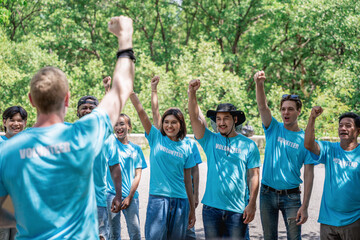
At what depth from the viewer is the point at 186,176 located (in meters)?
4.93

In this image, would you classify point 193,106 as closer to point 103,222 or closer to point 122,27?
point 103,222

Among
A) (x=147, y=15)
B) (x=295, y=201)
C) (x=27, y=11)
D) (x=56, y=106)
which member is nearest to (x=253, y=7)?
(x=147, y=15)

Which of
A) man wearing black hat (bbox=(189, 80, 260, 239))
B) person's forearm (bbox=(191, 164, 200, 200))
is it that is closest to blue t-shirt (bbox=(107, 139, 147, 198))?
person's forearm (bbox=(191, 164, 200, 200))

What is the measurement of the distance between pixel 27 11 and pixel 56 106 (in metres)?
26.8

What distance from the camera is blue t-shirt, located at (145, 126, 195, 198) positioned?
4.76 m

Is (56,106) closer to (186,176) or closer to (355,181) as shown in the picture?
(186,176)

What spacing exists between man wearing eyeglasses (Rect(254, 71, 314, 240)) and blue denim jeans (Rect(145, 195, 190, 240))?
106 centimetres

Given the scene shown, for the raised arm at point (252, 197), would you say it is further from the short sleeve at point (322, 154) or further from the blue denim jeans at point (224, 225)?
the short sleeve at point (322, 154)

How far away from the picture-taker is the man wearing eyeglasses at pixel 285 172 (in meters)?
4.81

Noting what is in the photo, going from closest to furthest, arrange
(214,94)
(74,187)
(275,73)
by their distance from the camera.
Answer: (74,187) < (214,94) < (275,73)

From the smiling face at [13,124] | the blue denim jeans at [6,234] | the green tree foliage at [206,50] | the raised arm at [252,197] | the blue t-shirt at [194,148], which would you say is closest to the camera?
the raised arm at [252,197]

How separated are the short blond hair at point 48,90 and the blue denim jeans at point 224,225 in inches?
110

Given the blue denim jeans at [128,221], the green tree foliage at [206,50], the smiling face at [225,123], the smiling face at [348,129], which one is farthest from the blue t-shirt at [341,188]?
the green tree foliage at [206,50]

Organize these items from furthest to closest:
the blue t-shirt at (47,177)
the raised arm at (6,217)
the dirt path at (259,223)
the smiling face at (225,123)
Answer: the dirt path at (259,223), the smiling face at (225,123), the raised arm at (6,217), the blue t-shirt at (47,177)
